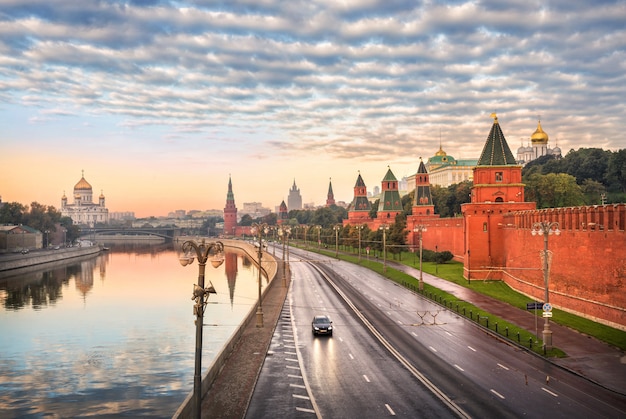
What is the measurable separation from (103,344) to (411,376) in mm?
27413

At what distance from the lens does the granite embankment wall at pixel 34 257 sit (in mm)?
112281

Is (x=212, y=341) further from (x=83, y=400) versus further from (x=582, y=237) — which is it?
(x=582, y=237)

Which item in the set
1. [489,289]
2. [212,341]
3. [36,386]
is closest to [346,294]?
[489,289]

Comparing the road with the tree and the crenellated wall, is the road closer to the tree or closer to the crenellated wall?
the crenellated wall

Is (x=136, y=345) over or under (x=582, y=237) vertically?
under

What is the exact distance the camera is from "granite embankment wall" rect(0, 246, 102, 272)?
11228cm

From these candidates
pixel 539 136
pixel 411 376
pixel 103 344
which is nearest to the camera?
pixel 411 376

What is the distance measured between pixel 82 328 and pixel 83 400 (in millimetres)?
23404

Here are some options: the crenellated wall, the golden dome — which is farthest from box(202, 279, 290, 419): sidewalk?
the golden dome

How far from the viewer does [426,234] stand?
11488 cm

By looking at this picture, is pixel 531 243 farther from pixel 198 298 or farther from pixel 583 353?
pixel 198 298

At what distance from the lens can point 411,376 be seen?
28.8 metres

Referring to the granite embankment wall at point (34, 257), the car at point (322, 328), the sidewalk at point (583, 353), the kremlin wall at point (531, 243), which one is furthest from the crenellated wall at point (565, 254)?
the granite embankment wall at point (34, 257)

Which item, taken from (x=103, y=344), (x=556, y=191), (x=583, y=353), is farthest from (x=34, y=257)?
(x=583, y=353)
